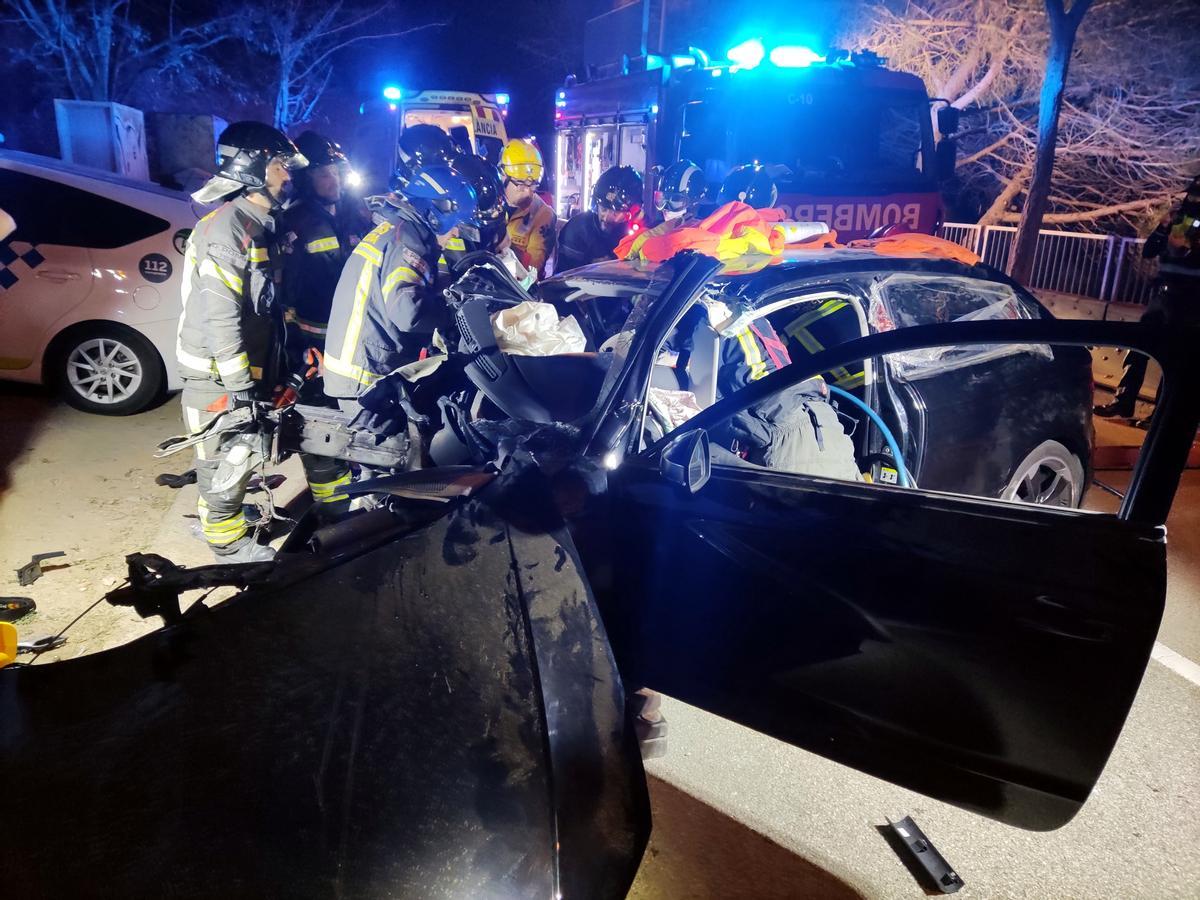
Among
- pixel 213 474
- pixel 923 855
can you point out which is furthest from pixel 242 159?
pixel 923 855

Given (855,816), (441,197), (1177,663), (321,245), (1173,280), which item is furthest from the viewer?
(1173,280)

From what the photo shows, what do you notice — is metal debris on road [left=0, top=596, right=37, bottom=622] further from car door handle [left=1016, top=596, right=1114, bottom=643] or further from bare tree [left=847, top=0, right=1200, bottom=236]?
bare tree [left=847, top=0, right=1200, bottom=236]

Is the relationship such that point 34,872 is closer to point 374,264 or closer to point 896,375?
point 374,264

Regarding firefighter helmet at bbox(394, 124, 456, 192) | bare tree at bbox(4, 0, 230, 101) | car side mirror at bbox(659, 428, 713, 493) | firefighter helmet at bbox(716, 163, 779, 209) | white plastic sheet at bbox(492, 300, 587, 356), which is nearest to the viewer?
car side mirror at bbox(659, 428, 713, 493)

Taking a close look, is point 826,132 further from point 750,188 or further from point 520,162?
point 520,162

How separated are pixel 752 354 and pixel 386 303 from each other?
1.54 metres

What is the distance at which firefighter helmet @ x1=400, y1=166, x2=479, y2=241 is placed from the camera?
3.46m

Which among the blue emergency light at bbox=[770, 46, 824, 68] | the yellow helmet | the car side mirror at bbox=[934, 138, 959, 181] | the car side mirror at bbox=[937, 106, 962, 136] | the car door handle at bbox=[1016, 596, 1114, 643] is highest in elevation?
the blue emergency light at bbox=[770, 46, 824, 68]

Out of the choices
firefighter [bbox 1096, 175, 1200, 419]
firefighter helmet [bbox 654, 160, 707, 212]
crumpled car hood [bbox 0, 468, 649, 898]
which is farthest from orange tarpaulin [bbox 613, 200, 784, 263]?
firefighter [bbox 1096, 175, 1200, 419]

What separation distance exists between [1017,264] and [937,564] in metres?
8.98

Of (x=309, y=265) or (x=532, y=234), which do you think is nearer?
(x=309, y=265)

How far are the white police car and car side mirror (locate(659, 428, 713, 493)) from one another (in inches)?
197

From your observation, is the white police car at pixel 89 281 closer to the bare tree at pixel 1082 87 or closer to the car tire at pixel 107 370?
the car tire at pixel 107 370

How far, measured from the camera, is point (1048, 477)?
3490 millimetres
